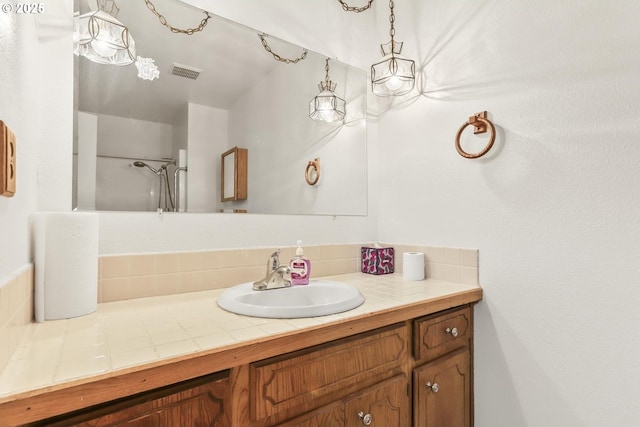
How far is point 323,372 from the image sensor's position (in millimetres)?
881

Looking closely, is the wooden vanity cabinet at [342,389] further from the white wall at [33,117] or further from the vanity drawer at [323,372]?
the white wall at [33,117]

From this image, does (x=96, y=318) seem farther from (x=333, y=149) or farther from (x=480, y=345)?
(x=480, y=345)

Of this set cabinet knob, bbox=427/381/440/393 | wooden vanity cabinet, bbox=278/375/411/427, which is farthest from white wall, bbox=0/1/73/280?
cabinet knob, bbox=427/381/440/393

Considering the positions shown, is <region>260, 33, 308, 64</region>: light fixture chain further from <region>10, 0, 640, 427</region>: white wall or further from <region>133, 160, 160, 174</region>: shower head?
<region>133, 160, 160, 174</region>: shower head

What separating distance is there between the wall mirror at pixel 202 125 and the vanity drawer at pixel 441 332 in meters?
0.72

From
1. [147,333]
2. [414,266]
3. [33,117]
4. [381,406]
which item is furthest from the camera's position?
[414,266]

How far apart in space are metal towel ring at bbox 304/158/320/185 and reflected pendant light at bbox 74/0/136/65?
2.70 ft

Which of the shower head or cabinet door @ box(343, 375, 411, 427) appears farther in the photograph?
the shower head

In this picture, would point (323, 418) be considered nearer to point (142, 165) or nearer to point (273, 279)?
point (273, 279)

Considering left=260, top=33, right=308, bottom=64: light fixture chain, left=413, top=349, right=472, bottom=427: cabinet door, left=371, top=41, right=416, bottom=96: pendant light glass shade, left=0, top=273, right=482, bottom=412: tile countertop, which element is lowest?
left=413, top=349, right=472, bottom=427: cabinet door

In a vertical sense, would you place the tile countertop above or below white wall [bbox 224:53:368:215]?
below

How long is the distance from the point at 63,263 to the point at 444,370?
1.29 m

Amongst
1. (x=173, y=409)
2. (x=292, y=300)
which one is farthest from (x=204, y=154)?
(x=173, y=409)

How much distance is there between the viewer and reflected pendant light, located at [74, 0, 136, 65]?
106 cm
